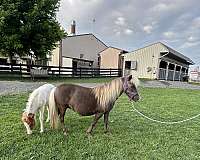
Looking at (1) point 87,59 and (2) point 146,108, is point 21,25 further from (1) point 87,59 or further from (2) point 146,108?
(1) point 87,59

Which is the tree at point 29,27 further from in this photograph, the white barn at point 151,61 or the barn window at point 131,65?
the barn window at point 131,65

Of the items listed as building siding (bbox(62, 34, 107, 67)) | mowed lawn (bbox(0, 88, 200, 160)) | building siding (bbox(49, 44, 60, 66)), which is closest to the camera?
mowed lawn (bbox(0, 88, 200, 160))

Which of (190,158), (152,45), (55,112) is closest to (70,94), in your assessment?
(55,112)

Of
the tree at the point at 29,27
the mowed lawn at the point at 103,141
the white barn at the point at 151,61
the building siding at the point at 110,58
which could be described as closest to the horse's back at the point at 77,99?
the mowed lawn at the point at 103,141

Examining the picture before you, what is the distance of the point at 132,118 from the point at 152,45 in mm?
22871

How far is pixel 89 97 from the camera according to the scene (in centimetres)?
469

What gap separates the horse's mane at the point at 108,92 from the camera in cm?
469

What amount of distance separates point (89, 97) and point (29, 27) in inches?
565

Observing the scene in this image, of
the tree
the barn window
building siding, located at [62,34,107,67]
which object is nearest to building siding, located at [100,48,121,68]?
building siding, located at [62,34,107,67]

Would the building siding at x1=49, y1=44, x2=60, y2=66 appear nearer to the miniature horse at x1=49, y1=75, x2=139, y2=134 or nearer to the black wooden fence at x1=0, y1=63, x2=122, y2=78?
the black wooden fence at x1=0, y1=63, x2=122, y2=78

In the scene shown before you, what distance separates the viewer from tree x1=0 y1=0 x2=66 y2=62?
55.2 feet

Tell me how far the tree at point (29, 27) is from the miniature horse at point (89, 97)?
43.4ft

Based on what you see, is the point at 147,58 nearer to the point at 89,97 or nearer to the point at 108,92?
the point at 108,92

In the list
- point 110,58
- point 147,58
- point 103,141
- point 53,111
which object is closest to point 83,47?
point 110,58
